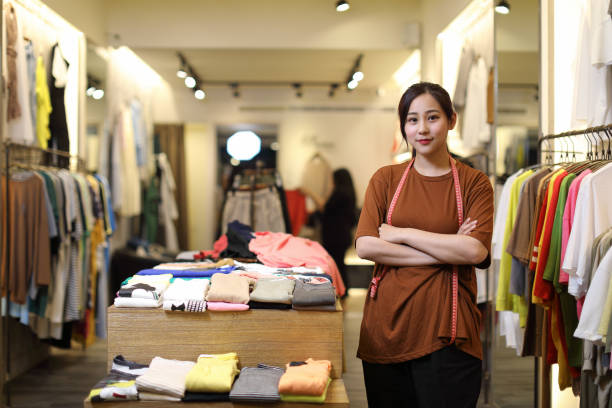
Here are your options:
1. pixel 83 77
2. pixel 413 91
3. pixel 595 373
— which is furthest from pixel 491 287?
pixel 83 77

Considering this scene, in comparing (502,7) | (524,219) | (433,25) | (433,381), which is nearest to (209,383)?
(433,381)

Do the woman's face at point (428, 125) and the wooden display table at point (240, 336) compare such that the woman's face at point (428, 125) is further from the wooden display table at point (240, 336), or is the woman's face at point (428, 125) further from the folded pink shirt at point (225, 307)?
the folded pink shirt at point (225, 307)

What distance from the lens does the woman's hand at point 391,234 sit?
1.88 metres

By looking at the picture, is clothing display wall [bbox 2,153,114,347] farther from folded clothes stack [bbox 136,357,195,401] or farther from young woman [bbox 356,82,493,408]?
young woman [bbox 356,82,493,408]

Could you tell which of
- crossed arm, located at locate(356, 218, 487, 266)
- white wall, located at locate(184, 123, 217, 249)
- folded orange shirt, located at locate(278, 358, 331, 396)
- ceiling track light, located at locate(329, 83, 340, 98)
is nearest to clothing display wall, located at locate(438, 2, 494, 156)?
ceiling track light, located at locate(329, 83, 340, 98)

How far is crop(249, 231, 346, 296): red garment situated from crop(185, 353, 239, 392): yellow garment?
1.09 metres

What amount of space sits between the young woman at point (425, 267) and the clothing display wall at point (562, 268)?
2.00ft

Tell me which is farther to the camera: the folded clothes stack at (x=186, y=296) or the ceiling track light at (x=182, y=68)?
the ceiling track light at (x=182, y=68)

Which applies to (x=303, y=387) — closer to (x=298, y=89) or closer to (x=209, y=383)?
(x=209, y=383)

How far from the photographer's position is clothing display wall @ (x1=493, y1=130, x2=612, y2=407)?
7.42ft

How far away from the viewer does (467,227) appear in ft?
6.10

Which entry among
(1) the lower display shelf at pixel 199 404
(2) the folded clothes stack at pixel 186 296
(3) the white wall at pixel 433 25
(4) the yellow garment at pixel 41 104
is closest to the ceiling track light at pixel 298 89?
(3) the white wall at pixel 433 25

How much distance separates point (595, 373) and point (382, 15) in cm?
415

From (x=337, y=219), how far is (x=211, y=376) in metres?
4.71
